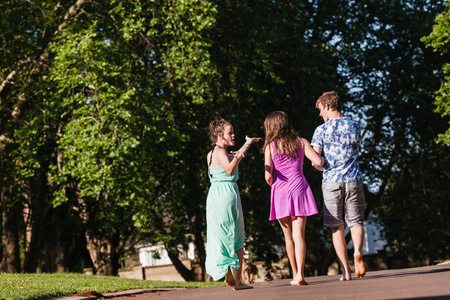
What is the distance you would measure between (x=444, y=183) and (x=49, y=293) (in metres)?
20.7

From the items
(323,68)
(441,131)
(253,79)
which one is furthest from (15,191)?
(441,131)

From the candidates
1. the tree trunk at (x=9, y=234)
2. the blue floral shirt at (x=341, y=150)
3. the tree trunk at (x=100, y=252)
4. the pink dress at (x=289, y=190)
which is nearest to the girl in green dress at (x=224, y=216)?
the pink dress at (x=289, y=190)

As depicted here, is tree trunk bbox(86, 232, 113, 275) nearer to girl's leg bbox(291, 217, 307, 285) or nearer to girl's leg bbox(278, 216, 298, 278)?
girl's leg bbox(278, 216, 298, 278)

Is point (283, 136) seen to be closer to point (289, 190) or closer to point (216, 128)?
point (289, 190)

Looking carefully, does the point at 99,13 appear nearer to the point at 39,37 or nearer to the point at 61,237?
the point at 39,37

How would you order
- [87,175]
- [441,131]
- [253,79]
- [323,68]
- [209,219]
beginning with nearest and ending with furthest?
1. [209,219]
2. [87,175]
3. [253,79]
4. [323,68]
5. [441,131]

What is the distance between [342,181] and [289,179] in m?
0.62

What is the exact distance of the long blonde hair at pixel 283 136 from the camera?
7816 mm

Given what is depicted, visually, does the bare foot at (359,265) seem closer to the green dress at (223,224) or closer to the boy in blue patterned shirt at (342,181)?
the boy in blue patterned shirt at (342,181)

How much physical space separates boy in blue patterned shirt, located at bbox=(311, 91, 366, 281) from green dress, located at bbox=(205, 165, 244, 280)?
1.07 meters

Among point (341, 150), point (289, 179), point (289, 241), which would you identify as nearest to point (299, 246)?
point (289, 241)

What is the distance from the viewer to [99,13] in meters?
18.7

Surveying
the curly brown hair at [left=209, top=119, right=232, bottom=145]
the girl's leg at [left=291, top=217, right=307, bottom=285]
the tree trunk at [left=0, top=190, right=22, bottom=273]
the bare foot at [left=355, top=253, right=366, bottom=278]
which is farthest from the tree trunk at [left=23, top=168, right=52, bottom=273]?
the bare foot at [left=355, top=253, right=366, bottom=278]

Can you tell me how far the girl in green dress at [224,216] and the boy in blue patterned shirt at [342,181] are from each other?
99 cm
